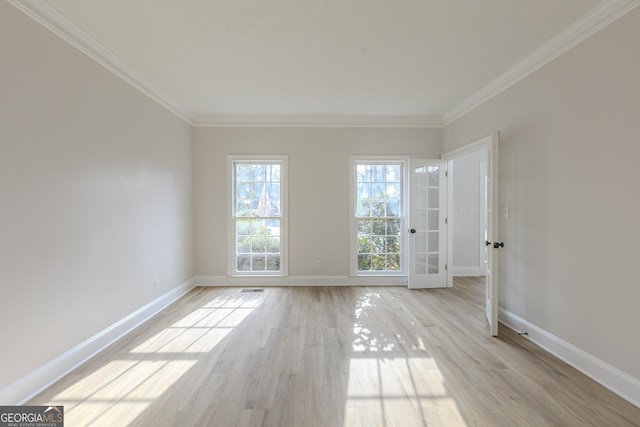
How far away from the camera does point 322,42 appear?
2.62 meters

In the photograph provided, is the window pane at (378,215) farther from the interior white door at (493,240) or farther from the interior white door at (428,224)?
the interior white door at (493,240)

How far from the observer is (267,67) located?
3.10 m

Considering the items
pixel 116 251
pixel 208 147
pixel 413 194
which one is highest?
pixel 208 147

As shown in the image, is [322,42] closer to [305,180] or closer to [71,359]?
[305,180]

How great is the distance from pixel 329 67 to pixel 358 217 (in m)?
2.60

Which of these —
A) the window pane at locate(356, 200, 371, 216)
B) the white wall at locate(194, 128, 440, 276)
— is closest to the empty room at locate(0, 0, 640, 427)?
the white wall at locate(194, 128, 440, 276)

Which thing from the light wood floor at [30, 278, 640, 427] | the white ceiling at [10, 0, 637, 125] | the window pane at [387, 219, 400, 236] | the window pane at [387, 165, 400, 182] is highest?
the white ceiling at [10, 0, 637, 125]

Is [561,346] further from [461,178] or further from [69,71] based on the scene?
[69,71]

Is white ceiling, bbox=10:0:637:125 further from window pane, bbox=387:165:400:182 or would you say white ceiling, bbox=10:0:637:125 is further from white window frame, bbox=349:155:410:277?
window pane, bbox=387:165:400:182

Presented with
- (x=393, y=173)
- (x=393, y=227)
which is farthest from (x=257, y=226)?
(x=393, y=173)

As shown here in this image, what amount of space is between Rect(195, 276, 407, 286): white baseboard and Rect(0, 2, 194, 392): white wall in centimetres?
137

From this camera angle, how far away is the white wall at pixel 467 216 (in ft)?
18.6

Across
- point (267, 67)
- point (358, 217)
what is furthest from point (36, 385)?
point (358, 217)

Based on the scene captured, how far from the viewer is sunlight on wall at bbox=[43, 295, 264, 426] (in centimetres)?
192
